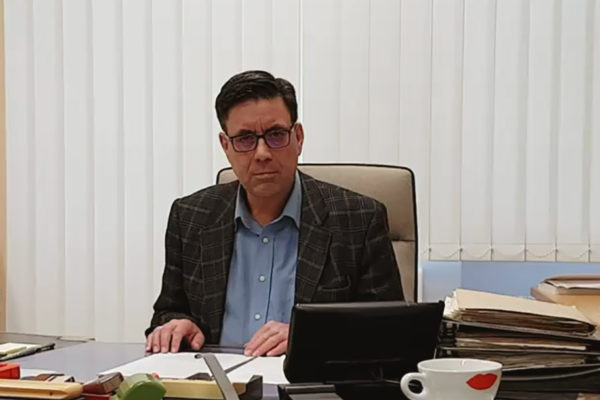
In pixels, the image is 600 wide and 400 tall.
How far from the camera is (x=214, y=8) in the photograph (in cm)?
260

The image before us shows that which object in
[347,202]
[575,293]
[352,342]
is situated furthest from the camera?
[347,202]

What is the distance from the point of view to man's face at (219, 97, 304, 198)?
1.74 m

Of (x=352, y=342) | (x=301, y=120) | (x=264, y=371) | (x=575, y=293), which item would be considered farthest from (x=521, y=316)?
(x=301, y=120)

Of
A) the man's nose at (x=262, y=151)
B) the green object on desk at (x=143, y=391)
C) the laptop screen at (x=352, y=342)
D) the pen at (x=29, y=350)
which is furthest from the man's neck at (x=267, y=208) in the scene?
the green object on desk at (x=143, y=391)

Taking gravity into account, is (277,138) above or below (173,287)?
above

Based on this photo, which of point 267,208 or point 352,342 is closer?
point 352,342

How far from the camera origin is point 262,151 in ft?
5.71

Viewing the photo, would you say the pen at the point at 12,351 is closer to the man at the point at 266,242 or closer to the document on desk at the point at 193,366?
the document on desk at the point at 193,366

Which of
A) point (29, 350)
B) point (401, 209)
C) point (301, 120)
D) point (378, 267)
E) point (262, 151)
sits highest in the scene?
point (301, 120)

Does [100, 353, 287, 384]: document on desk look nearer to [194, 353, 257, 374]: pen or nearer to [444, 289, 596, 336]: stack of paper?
[194, 353, 257, 374]: pen

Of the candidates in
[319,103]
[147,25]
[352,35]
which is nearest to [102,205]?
[147,25]

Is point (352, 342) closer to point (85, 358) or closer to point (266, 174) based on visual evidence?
point (85, 358)

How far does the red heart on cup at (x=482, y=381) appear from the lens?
84 centimetres

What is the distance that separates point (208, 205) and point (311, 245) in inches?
11.7
